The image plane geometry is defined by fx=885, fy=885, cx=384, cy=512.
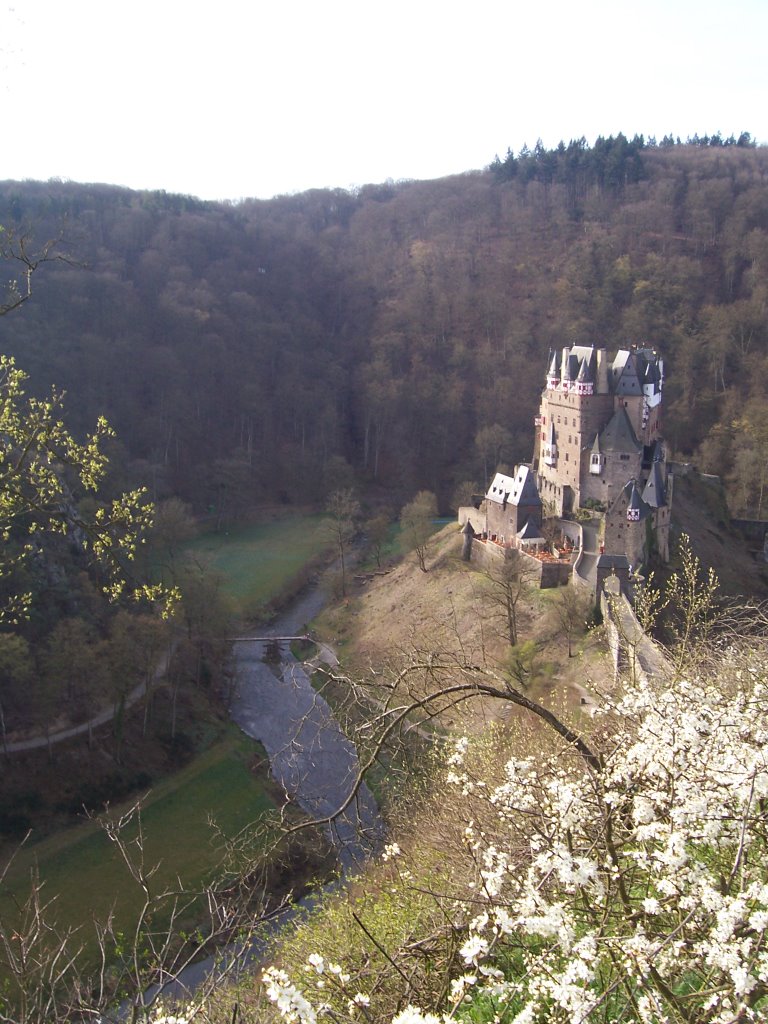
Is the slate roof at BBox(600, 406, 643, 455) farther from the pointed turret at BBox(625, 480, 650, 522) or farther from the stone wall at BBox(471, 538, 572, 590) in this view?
the stone wall at BBox(471, 538, 572, 590)

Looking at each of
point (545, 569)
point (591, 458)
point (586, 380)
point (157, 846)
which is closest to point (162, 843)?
point (157, 846)

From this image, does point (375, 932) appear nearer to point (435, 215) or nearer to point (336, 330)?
point (336, 330)

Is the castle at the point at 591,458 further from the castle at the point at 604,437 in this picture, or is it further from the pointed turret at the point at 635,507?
the pointed turret at the point at 635,507

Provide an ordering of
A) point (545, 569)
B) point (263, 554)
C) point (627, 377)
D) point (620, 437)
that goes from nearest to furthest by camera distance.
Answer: point (545, 569) → point (620, 437) → point (627, 377) → point (263, 554)

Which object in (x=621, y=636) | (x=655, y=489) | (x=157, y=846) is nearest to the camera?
(x=621, y=636)

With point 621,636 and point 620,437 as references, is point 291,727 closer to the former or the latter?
point 621,636

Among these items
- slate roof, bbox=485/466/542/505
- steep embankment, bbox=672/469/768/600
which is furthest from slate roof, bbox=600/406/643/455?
steep embankment, bbox=672/469/768/600
